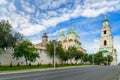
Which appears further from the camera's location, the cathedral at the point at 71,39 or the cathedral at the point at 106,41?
the cathedral at the point at 106,41

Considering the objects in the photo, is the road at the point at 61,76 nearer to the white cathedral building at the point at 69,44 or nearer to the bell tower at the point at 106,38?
the white cathedral building at the point at 69,44

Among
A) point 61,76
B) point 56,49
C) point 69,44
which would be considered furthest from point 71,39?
point 61,76

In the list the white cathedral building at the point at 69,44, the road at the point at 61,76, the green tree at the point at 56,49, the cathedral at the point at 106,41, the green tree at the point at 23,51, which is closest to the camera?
the road at the point at 61,76

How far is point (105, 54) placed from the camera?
164000 mm

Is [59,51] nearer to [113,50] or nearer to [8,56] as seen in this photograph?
[8,56]

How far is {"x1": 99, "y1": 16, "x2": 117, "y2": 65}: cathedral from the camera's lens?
6585 inches

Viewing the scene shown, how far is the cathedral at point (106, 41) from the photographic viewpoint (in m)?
167

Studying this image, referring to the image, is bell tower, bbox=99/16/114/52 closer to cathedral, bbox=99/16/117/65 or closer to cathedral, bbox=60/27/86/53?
cathedral, bbox=99/16/117/65

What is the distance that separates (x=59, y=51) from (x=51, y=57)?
415cm

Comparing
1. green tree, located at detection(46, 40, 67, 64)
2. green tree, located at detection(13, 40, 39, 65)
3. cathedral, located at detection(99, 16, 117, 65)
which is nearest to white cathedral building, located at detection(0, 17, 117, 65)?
cathedral, located at detection(99, 16, 117, 65)

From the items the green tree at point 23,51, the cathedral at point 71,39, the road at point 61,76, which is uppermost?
the cathedral at point 71,39

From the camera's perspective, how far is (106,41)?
169 meters

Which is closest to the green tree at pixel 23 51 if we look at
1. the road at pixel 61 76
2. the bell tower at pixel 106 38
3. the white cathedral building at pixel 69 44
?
the white cathedral building at pixel 69 44

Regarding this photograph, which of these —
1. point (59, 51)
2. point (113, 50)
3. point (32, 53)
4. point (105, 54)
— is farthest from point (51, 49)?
point (113, 50)
